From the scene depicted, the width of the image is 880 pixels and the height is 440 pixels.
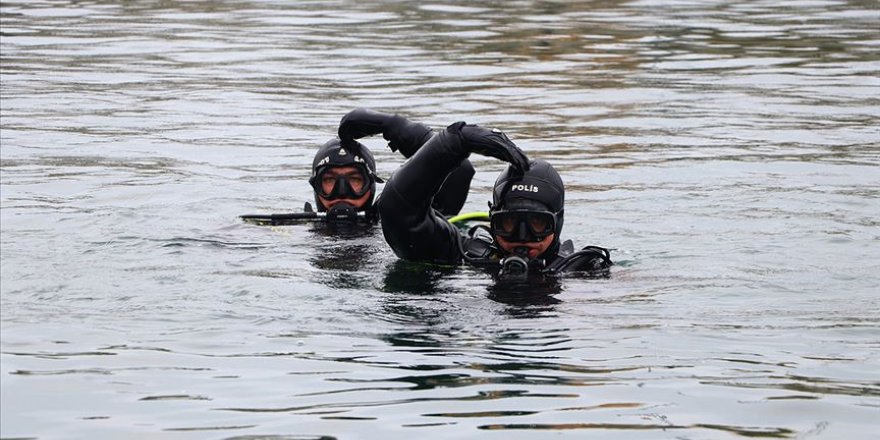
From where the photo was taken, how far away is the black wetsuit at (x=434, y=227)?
8.06m

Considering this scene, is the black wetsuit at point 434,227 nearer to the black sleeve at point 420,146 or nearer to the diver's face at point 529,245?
the diver's face at point 529,245

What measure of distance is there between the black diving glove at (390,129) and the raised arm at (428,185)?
0.91m

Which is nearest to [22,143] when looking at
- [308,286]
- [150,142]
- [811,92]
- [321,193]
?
[150,142]

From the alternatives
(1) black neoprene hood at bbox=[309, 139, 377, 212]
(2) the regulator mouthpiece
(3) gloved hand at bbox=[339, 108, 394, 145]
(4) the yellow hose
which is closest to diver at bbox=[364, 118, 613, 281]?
(4) the yellow hose

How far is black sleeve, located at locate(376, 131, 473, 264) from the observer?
8047 mm

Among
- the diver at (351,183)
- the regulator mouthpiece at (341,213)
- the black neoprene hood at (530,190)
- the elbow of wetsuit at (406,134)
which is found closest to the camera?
the black neoprene hood at (530,190)

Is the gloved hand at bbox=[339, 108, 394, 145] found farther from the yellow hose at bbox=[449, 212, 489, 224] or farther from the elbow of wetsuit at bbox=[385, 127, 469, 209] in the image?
the elbow of wetsuit at bbox=[385, 127, 469, 209]

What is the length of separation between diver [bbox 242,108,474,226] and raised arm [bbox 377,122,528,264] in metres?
1.28

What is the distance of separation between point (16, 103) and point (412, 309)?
10713 millimetres

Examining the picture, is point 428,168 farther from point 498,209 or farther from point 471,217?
point 471,217

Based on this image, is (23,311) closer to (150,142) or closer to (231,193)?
(231,193)

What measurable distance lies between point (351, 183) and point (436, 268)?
159 cm

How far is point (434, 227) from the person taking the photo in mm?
8477

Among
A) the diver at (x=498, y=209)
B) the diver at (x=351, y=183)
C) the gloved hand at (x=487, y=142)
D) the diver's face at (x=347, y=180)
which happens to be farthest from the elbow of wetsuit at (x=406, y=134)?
the gloved hand at (x=487, y=142)
